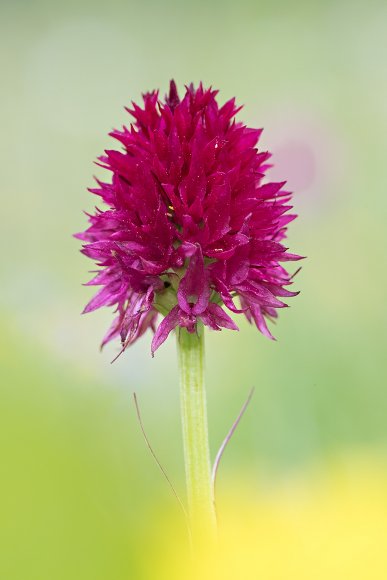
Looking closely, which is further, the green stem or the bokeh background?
the green stem

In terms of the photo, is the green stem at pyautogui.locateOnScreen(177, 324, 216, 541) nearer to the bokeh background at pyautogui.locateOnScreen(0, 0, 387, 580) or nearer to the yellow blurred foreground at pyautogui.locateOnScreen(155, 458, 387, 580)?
the bokeh background at pyautogui.locateOnScreen(0, 0, 387, 580)

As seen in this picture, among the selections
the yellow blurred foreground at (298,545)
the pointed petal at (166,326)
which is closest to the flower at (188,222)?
the pointed petal at (166,326)

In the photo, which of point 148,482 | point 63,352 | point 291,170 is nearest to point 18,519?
point 148,482

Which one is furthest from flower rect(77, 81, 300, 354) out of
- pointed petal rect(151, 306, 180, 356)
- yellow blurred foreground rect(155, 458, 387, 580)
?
yellow blurred foreground rect(155, 458, 387, 580)

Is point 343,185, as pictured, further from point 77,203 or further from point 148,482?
point 148,482

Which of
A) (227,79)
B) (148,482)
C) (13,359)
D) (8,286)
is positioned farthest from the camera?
(227,79)

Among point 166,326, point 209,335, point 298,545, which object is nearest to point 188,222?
point 166,326

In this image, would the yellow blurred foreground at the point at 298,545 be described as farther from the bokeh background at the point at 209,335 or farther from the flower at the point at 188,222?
the flower at the point at 188,222

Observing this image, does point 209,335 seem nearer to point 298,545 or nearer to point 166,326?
point 166,326
